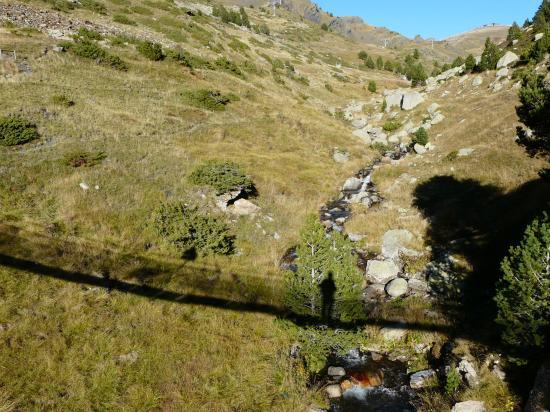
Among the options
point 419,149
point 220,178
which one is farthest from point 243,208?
point 419,149

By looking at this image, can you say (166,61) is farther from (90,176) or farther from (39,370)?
(39,370)

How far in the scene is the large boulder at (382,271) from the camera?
547 inches

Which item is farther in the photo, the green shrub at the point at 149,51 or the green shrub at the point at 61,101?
the green shrub at the point at 149,51

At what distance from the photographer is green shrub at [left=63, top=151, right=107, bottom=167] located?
688 inches

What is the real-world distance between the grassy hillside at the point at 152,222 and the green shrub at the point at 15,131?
494 mm

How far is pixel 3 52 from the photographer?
29.4 metres

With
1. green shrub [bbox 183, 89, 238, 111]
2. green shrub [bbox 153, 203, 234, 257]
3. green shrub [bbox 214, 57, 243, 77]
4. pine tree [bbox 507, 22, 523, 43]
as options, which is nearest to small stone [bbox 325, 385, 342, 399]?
green shrub [bbox 153, 203, 234, 257]

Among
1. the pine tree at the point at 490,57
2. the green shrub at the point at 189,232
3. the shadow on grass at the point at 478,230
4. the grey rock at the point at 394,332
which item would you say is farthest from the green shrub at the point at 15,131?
the pine tree at the point at 490,57

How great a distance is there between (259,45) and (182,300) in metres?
75.4

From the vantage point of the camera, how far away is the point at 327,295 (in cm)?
874

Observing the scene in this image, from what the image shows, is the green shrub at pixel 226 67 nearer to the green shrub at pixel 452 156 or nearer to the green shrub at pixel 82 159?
the green shrub at pixel 452 156

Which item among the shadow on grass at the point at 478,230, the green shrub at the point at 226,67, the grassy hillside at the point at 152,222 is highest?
the green shrub at the point at 226,67

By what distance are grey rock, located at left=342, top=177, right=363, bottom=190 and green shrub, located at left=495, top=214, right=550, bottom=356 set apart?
61.5ft

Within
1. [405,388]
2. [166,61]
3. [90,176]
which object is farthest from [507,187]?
[166,61]
